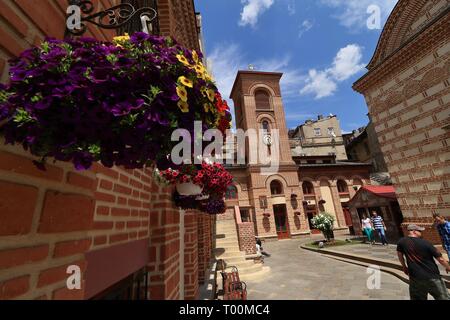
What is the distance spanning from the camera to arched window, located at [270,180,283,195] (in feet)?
82.2

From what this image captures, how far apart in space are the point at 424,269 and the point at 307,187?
2305 centimetres

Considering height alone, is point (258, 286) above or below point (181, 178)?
below

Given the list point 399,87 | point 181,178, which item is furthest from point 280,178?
point 181,178

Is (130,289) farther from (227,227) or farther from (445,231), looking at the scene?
(227,227)

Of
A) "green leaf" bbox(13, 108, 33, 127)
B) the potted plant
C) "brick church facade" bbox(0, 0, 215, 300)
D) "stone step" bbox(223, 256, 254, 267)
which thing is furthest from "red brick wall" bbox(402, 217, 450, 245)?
"green leaf" bbox(13, 108, 33, 127)

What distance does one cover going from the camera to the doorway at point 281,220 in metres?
23.7

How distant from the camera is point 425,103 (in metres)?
10.1

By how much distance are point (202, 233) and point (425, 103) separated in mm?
10821

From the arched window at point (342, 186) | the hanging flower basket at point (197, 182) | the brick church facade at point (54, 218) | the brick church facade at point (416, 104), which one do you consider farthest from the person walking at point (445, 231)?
the arched window at point (342, 186)

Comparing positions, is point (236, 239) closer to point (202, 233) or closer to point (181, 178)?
point (202, 233)

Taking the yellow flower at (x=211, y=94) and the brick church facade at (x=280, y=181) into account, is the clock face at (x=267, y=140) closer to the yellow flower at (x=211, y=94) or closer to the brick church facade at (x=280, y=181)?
the brick church facade at (x=280, y=181)

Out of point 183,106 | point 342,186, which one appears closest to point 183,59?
point 183,106

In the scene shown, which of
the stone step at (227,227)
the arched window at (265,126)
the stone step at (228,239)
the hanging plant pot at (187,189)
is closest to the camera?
the hanging plant pot at (187,189)

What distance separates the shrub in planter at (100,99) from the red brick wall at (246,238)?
11604mm
